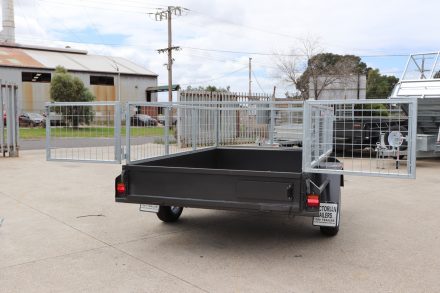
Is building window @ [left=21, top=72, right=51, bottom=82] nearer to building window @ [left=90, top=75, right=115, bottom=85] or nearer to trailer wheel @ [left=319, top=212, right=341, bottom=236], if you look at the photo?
building window @ [left=90, top=75, right=115, bottom=85]

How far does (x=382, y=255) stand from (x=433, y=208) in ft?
9.12

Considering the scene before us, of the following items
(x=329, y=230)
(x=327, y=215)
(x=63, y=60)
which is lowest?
(x=329, y=230)

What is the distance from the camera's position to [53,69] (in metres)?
47.0

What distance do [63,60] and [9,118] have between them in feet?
136

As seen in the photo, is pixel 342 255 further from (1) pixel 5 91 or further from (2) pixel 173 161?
(1) pixel 5 91

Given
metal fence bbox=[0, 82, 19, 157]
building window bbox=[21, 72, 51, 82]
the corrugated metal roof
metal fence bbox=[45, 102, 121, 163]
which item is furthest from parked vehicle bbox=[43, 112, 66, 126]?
building window bbox=[21, 72, 51, 82]

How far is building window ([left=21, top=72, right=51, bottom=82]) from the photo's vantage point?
4633 centimetres

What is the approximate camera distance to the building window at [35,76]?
152 ft

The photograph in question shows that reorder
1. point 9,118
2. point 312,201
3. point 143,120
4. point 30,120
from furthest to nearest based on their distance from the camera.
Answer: point 30,120, point 9,118, point 143,120, point 312,201

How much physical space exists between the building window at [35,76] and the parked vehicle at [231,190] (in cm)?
4589

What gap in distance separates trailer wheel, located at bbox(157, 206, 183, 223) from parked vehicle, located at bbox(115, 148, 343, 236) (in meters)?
0.16

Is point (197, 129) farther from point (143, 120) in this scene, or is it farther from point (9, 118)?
point (9, 118)

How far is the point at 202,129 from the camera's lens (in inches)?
266

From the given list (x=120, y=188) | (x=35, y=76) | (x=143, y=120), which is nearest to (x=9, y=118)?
(x=143, y=120)
